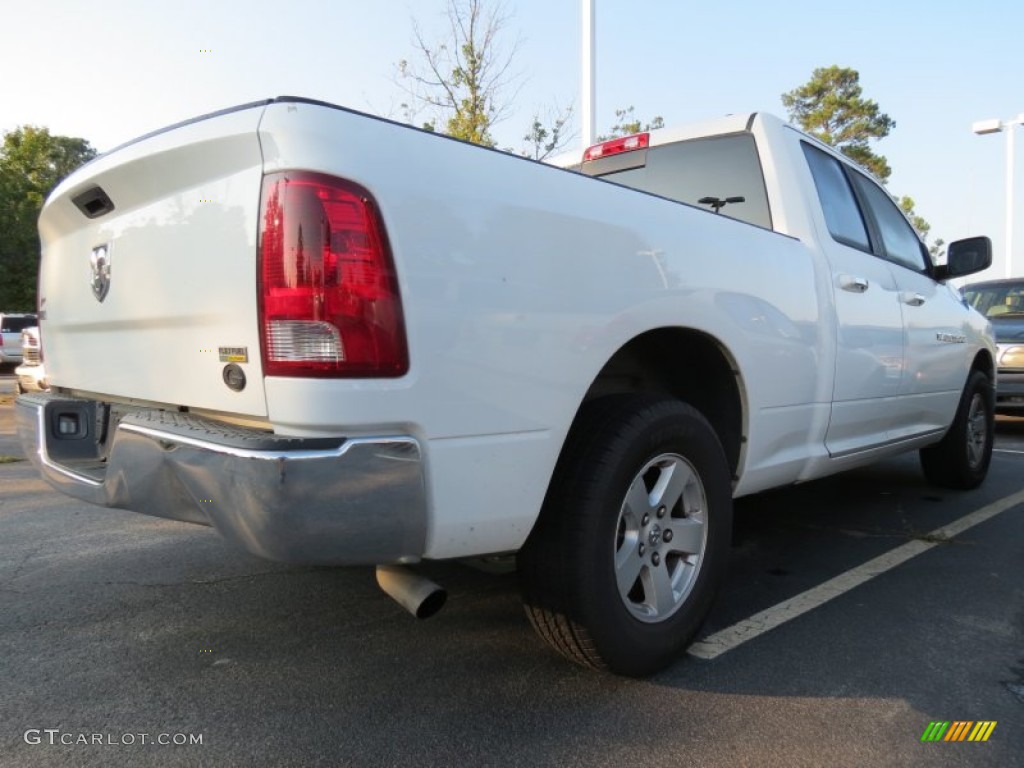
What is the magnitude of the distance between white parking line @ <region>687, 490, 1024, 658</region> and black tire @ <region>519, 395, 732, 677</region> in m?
0.20

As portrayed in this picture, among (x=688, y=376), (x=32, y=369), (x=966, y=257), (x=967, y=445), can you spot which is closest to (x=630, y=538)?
(x=688, y=376)

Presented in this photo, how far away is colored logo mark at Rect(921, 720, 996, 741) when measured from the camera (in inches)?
83.2

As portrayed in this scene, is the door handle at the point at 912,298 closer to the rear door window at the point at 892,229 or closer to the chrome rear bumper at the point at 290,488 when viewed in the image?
the rear door window at the point at 892,229

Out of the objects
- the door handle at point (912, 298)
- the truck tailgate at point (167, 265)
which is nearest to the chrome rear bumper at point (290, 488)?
the truck tailgate at point (167, 265)

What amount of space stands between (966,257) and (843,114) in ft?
94.4

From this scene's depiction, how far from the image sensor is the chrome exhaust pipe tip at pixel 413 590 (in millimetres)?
1991

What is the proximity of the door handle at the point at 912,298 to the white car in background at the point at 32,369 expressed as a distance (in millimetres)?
4042

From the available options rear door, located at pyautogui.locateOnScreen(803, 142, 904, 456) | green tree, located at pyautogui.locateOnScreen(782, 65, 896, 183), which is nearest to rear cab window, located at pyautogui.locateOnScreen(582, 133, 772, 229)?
rear door, located at pyautogui.locateOnScreen(803, 142, 904, 456)

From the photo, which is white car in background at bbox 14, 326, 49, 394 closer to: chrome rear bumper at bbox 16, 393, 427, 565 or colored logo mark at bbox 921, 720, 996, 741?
chrome rear bumper at bbox 16, 393, 427, 565

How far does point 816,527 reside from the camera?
4316mm

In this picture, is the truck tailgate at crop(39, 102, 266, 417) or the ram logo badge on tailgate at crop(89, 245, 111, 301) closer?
the truck tailgate at crop(39, 102, 266, 417)

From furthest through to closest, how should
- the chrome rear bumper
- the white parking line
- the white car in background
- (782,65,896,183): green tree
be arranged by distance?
(782,65,896,183): green tree, the white car in background, the white parking line, the chrome rear bumper

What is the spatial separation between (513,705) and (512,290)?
123cm
